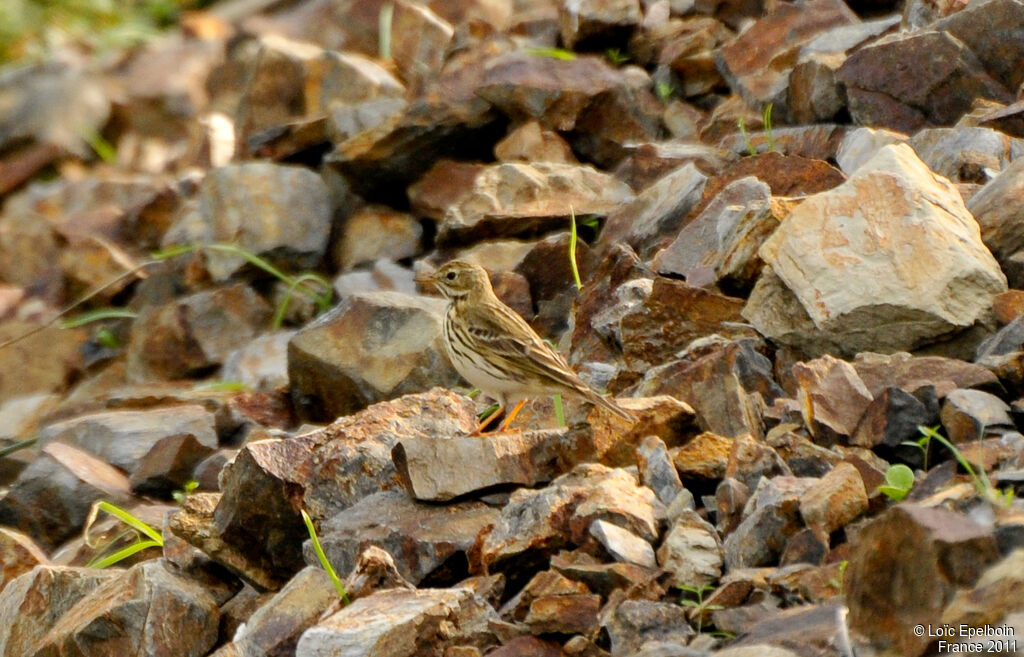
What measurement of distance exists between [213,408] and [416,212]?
6.97 feet

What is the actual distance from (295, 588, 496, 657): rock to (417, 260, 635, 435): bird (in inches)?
54.2

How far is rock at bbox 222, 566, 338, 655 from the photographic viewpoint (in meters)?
5.01

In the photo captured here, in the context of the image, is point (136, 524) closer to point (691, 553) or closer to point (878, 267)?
point (691, 553)

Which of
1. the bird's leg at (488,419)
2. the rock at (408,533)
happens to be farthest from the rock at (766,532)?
the bird's leg at (488,419)

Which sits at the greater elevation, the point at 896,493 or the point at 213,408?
the point at 896,493

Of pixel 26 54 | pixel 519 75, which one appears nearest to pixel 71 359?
pixel 519 75

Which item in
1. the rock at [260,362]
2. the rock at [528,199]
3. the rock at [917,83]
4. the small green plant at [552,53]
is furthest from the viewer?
the small green plant at [552,53]

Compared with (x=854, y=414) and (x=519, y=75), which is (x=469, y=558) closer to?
(x=854, y=414)

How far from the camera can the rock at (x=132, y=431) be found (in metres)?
8.01

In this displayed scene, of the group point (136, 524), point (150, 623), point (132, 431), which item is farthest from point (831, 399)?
point (132, 431)

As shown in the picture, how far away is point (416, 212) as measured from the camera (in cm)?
984

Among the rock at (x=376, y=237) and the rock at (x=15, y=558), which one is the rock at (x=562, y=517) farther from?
the rock at (x=376, y=237)

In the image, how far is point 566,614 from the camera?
4.57m

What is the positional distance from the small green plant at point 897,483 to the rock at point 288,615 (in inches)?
71.8
